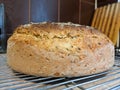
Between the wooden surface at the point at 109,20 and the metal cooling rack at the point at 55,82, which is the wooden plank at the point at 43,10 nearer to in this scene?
the wooden surface at the point at 109,20

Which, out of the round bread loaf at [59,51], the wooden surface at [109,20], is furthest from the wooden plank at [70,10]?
the round bread loaf at [59,51]

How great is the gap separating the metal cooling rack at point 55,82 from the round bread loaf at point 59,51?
2cm

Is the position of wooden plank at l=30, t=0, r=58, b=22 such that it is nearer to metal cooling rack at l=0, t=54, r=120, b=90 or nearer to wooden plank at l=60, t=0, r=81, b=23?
wooden plank at l=60, t=0, r=81, b=23

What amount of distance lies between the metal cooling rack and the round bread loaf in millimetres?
19

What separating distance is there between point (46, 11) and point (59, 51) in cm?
85

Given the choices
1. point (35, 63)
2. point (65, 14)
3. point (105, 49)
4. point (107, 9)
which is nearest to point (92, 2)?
point (107, 9)

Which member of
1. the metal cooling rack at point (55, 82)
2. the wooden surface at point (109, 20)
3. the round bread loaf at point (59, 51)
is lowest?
the metal cooling rack at point (55, 82)

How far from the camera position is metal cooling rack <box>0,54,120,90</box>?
445 millimetres

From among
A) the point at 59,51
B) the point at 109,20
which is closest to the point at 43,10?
the point at 109,20

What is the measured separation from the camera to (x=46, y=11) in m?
1.30

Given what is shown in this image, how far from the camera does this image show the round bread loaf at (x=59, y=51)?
504 mm

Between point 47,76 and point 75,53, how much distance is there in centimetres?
11

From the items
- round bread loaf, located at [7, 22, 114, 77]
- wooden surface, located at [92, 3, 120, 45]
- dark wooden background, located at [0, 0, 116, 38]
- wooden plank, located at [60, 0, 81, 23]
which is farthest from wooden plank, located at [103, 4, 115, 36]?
round bread loaf, located at [7, 22, 114, 77]

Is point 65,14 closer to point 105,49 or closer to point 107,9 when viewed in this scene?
point 107,9
